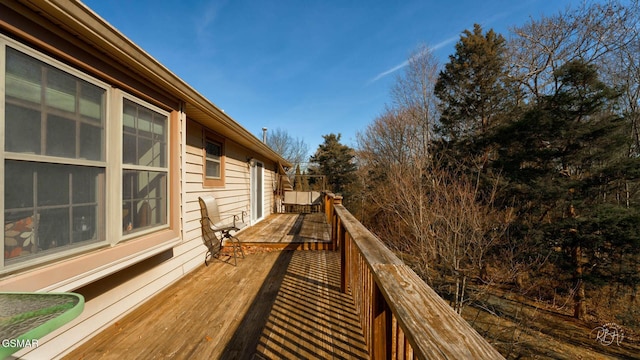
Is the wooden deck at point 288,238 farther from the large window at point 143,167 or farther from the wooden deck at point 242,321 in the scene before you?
the large window at point 143,167

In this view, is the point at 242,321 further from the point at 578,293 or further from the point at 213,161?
the point at 578,293

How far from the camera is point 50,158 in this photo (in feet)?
5.33

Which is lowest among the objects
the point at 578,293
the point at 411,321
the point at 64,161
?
the point at 578,293

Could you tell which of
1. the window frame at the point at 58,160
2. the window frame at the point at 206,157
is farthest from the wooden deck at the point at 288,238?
the window frame at the point at 58,160

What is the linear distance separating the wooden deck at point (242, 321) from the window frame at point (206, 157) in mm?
1514

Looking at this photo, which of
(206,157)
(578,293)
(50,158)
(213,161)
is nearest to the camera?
(50,158)

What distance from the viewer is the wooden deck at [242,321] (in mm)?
1967

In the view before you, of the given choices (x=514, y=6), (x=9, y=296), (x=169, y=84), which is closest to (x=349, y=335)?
(x=9, y=296)

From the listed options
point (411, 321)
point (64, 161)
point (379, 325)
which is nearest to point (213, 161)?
point (64, 161)

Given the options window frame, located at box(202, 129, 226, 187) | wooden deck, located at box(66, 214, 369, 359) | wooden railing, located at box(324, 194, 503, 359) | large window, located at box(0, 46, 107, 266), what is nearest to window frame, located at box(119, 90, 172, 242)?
large window, located at box(0, 46, 107, 266)

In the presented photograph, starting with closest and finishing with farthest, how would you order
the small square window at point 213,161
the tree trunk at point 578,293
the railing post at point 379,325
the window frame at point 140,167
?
the railing post at point 379,325, the window frame at point 140,167, the small square window at point 213,161, the tree trunk at point 578,293

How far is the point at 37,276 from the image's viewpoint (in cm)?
149

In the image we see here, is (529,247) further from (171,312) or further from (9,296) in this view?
(9,296)

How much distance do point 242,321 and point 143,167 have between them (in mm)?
1795
